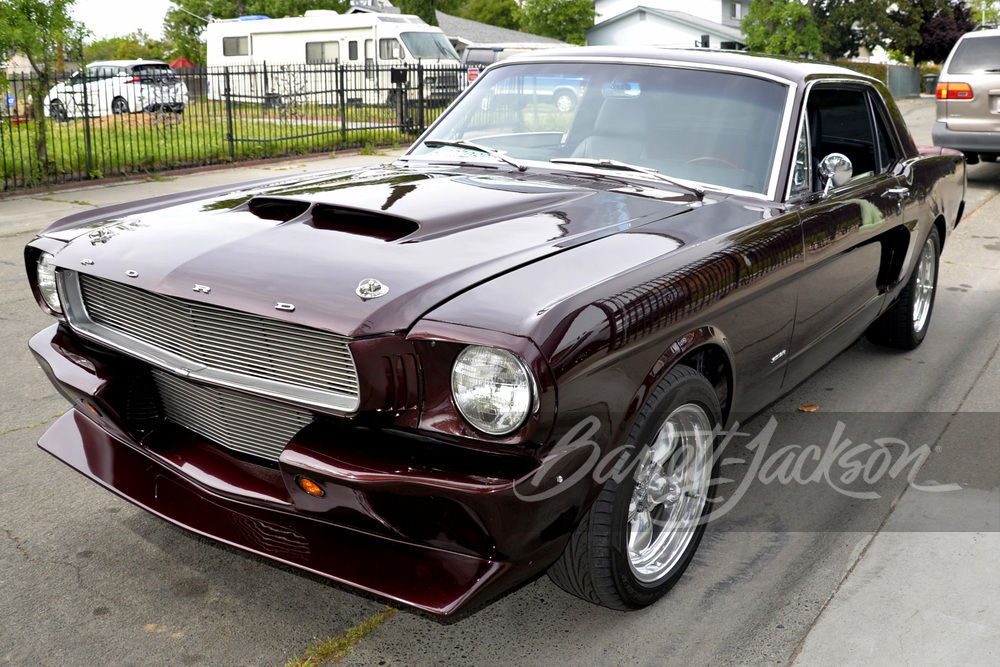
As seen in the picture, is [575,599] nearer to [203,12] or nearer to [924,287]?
[924,287]

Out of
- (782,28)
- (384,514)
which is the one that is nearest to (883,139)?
(384,514)

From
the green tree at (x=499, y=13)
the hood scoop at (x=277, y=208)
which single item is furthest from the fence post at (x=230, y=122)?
the green tree at (x=499, y=13)

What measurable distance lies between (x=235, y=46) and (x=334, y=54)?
16.6ft

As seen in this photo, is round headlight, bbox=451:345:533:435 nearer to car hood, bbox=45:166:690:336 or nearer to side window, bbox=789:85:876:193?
car hood, bbox=45:166:690:336

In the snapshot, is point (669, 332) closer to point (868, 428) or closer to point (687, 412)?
point (687, 412)

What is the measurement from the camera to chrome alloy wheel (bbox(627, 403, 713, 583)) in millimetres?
2807

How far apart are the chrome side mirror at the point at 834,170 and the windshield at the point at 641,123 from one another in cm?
29

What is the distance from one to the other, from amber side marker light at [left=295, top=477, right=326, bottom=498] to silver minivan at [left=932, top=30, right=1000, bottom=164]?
37.2 ft

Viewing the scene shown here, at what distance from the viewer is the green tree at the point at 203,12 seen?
5616cm

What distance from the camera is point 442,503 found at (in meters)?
2.19

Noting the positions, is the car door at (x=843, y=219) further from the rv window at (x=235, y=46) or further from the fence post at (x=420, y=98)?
the rv window at (x=235, y=46)

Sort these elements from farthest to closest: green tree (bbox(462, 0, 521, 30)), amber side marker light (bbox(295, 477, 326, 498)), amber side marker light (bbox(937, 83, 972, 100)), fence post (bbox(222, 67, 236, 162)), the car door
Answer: green tree (bbox(462, 0, 521, 30))
fence post (bbox(222, 67, 236, 162))
amber side marker light (bbox(937, 83, 972, 100))
the car door
amber side marker light (bbox(295, 477, 326, 498))

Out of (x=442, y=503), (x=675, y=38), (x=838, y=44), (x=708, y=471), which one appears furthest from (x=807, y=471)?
(x=675, y=38)

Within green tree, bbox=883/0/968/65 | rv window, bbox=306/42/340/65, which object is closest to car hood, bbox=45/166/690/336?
rv window, bbox=306/42/340/65
